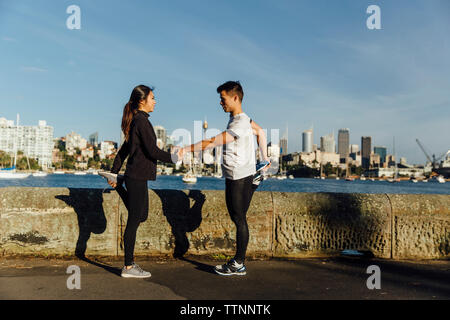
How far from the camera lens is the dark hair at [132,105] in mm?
3945

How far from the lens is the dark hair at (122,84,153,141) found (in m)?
3.95

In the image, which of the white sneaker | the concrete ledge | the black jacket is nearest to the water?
the concrete ledge

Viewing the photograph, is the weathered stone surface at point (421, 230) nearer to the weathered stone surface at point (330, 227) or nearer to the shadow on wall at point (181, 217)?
the weathered stone surface at point (330, 227)

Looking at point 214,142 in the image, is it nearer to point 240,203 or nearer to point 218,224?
point 240,203

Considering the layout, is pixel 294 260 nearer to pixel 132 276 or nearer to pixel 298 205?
pixel 298 205

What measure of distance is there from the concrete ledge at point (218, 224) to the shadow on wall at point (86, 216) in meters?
0.01

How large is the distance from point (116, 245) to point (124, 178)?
1.32 metres

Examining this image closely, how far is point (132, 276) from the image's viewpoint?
378 cm

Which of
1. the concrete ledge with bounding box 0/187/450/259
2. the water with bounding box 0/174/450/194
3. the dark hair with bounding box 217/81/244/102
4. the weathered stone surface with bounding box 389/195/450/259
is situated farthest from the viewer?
the water with bounding box 0/174/450/194

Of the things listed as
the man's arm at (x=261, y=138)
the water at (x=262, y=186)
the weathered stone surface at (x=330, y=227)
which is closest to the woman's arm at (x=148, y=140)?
the man's arm at (x=261, y=138)

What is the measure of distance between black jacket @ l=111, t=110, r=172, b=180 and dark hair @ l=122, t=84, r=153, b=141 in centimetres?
7

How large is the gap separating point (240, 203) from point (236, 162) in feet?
1.45

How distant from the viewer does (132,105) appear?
13.0ft

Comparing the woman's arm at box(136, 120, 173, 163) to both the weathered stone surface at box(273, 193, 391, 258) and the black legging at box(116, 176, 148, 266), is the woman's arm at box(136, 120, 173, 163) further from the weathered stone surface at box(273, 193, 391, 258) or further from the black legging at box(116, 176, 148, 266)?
the weathered stone surface at box(273, 193, 391, 258)
